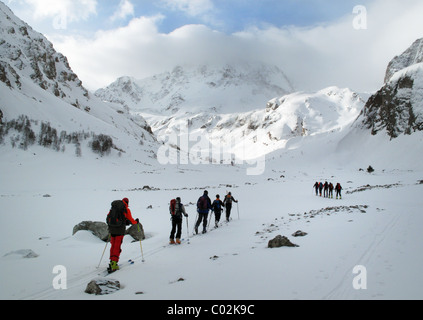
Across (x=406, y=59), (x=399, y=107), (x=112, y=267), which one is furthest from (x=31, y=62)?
(x=406, y=59)

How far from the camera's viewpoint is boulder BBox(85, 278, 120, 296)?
5398 mm

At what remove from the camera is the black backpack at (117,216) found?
7586mm

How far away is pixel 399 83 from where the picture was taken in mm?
72375

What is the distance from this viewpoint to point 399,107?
68.5 meters

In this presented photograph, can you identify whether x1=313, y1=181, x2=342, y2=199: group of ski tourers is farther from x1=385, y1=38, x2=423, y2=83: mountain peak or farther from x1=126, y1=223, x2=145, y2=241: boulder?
x1=385, y1=38, x2=423, y2=83: mountain peak

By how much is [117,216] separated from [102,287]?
244 centimetres

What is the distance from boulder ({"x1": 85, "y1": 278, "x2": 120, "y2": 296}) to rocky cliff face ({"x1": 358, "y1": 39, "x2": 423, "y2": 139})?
75803mm

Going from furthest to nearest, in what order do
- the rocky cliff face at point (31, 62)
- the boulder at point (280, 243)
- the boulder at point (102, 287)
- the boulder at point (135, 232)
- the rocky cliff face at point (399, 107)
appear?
the rocky cliff face at point (31, 62), the rocky cliff face at point (399, 107), the boulder at point (135, 232), the boulder at point (280, 243), the boulder at point (102, 287)

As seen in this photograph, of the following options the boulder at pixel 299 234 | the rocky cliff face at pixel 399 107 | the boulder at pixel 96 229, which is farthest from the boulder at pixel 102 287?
the rocky cliff face at pixel 399 107

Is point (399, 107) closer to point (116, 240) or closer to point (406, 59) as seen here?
point (116, 240)

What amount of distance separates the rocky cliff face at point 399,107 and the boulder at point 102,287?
249 ft

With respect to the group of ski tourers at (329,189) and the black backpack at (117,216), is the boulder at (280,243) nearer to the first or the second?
the black backpack at (117,216)
